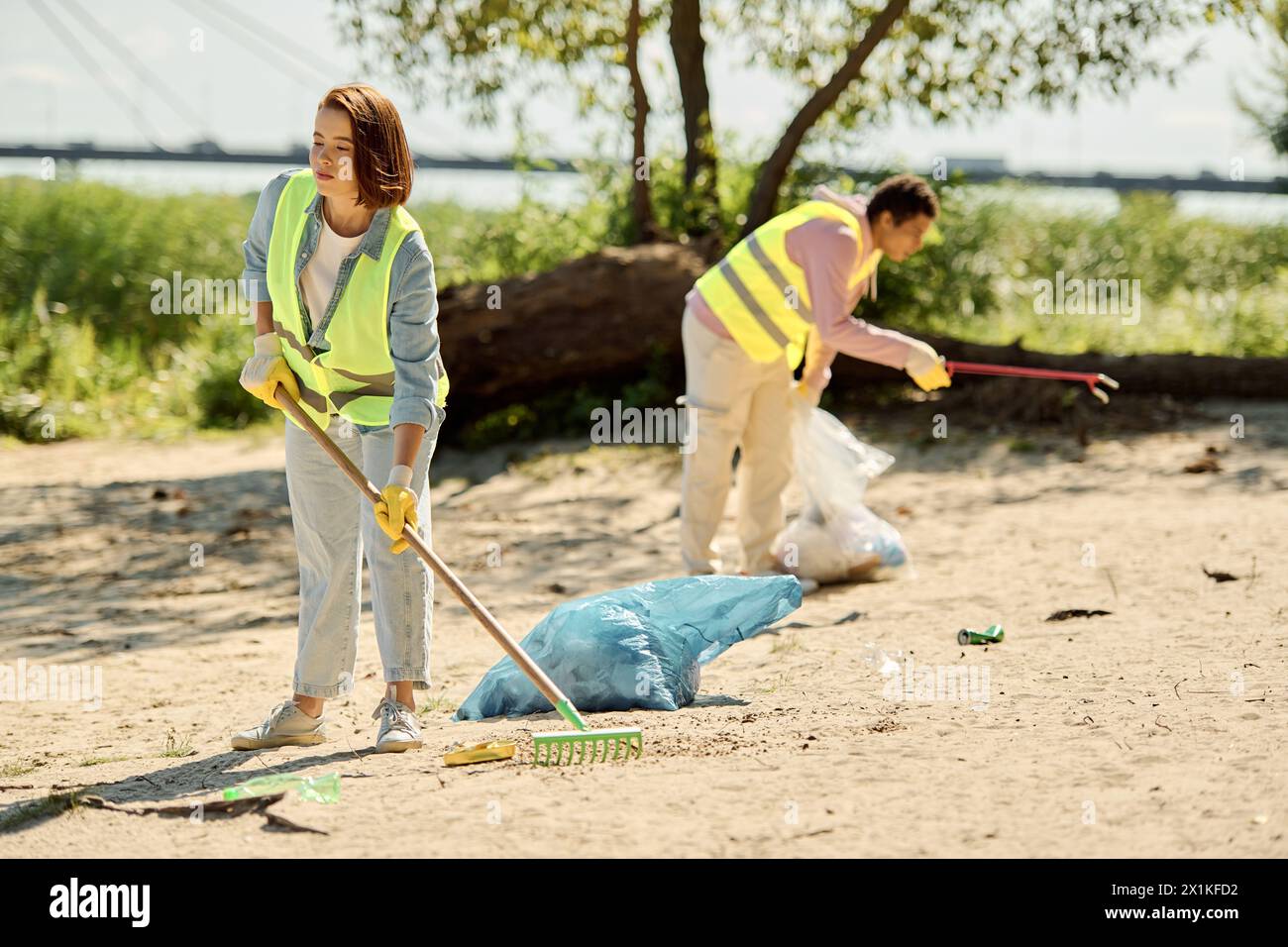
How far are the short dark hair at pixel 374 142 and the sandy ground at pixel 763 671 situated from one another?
137cm

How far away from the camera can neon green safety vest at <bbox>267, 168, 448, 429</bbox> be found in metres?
3.56

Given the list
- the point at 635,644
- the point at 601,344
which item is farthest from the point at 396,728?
the point at 601,344

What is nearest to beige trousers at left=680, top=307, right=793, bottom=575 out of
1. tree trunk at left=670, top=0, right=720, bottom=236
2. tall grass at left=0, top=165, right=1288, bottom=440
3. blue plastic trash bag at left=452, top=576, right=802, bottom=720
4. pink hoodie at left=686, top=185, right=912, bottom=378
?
pink hoodie at left=686, top=185, right=912, bottom=378

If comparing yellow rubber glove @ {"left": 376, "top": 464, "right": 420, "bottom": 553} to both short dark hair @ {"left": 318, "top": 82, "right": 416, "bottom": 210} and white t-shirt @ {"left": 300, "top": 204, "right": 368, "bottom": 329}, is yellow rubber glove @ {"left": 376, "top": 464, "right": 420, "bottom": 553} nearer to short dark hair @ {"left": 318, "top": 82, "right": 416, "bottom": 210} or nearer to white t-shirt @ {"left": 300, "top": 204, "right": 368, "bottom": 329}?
white t-shirt @ {"left": 300, "top": 204, "right": 368, "bottom": 329}

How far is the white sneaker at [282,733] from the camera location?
3.84 meters

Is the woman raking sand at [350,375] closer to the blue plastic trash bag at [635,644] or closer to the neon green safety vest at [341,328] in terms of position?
the neon green safety vest at [341,328]

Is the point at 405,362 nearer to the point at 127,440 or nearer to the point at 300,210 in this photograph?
the point at 300,210

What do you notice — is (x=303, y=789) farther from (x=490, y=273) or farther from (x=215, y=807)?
(x=490, y=273)

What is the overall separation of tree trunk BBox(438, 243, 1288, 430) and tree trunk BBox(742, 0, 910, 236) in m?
1.05

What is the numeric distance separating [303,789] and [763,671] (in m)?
1.75

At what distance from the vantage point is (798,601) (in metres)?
4.30

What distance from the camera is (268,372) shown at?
3.66 m

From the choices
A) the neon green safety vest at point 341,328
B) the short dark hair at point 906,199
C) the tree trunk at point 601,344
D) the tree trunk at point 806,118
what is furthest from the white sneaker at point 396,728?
the tree trunk at point 806,118
